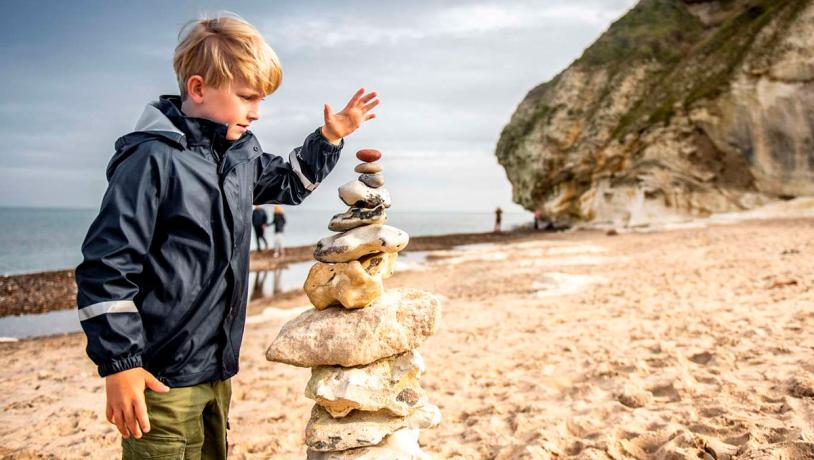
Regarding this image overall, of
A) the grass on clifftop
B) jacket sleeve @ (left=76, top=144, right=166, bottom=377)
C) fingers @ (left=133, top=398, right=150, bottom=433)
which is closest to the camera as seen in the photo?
jacket sleeve @ (left=76, top=144, right=166, bottom=377)

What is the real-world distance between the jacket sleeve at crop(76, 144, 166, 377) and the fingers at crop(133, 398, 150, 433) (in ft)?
0.52

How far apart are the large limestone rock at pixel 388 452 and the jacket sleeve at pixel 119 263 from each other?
165 centimetres

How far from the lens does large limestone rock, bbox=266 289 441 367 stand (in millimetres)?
3199

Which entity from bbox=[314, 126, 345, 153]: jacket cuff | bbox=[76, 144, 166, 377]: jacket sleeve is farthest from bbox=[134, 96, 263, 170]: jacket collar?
bbox=[314, 126, 345, 153]: jacket cuff

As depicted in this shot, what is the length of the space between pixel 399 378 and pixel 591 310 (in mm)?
6259

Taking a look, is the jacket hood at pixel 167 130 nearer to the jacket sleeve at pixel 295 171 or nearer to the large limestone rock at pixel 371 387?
the jacket sleeve at pixel 295 171

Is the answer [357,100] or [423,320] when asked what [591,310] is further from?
[357,100]

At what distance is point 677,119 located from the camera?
30.1 metres

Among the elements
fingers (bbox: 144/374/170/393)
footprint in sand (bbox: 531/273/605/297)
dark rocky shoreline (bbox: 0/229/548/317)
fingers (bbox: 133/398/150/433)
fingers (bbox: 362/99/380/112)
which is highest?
fingers (bbox: 362/99/380/112)

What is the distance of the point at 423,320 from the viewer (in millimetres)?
3354

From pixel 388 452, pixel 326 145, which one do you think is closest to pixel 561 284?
pixel 388 452

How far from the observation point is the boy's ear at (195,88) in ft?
7.71

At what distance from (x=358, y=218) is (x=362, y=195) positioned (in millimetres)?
161

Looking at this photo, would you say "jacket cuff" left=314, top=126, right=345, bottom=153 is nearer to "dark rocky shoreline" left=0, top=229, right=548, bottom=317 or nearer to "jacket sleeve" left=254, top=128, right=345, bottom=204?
"jacket sleeve" left=254, top=128, right=345, bottom=204
